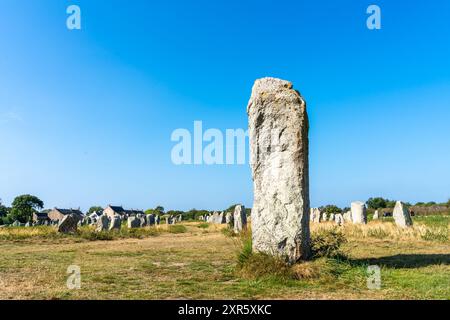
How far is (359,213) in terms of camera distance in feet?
81.1

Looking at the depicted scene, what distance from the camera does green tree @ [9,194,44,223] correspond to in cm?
7034

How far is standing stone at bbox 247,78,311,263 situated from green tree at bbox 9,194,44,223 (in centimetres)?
6907

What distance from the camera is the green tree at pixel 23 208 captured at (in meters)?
70.3

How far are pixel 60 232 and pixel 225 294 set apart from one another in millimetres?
17171

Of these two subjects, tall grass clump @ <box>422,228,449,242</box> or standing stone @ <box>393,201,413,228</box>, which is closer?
tall grass clump @ <box>422,228,449,242</box>

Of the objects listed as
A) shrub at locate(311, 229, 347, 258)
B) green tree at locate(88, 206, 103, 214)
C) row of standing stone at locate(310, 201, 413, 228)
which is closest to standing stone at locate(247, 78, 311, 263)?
shrub at locate(311, 229, 347, 258)

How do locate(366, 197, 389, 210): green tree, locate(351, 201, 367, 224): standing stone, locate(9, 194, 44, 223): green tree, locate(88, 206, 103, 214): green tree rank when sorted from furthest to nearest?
locate(88, 206, 103, 214): green tree, locate(366, 197, 389, 210): green tree, locate(9, 194, 44, 223): green tree, locate(351, 201, 367, 224): standing stone

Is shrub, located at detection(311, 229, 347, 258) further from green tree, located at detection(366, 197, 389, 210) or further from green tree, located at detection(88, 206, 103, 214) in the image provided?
green tree, located at detection(88, 206, 103, 214)

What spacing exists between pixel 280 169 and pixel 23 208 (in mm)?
75078

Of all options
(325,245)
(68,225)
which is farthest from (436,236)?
(68,225)

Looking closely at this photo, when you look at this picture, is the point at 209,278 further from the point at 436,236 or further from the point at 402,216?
the point at 402,216
